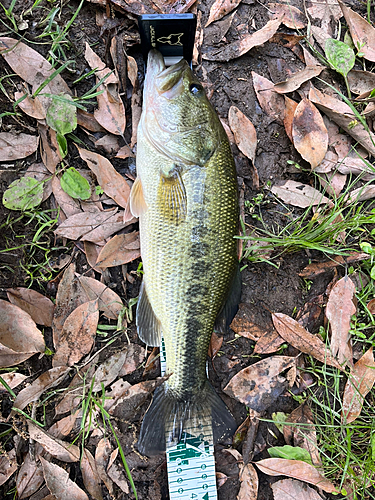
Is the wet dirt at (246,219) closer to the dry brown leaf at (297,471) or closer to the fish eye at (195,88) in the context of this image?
the dry brown leaf at (297,471)

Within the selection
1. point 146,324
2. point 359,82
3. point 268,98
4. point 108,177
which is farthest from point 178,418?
point 359,82

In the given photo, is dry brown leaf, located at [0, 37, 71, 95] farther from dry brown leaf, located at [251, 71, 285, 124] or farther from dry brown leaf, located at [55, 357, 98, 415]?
dry brown leaf, located at [55, 357, 98, 415]

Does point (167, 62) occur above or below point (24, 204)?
above

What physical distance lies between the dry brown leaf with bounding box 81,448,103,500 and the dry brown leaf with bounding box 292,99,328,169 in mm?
2713

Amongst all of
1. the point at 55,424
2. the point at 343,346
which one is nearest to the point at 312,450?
the point at 343,346

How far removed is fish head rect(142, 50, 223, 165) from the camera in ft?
7.50

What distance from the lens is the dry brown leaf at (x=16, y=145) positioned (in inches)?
98.9

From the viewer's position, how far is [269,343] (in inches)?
107

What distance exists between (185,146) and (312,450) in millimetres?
2362

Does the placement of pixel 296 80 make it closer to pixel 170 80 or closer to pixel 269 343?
pixel 170 80

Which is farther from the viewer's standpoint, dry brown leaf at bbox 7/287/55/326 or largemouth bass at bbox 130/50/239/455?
dry brown leaf at bbox 7/287/55/326

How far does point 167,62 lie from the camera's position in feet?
8.63

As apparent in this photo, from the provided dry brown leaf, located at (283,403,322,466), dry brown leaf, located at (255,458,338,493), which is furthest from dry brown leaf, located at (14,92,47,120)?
dry brown leaf, located at (255,458,338,493)

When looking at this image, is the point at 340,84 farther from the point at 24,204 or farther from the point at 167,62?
the point at 24,204
